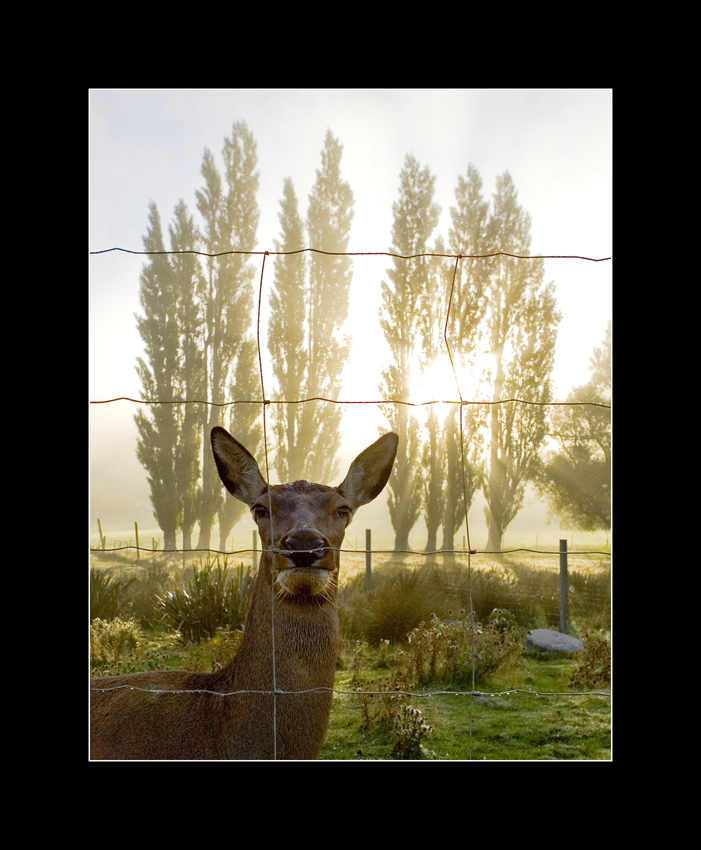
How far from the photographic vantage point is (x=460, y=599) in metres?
6.29

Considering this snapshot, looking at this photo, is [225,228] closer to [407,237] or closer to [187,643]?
[407,237]

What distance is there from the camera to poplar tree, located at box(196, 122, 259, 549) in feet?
27.1

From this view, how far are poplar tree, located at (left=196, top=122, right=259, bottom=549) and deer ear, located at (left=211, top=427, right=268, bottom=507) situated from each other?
17.6ft

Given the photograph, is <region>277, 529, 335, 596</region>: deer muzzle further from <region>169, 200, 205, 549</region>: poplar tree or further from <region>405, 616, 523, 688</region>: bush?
<region>169, 200, 205, 549</region>: poplar tree

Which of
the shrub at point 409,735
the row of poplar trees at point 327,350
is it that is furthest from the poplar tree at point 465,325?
the shrub at point 409,735

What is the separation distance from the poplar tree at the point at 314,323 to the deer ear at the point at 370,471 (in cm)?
437

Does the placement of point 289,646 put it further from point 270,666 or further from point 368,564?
point 368,564

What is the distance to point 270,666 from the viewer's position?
7.93ft

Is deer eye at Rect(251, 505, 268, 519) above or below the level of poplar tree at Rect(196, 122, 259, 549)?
below

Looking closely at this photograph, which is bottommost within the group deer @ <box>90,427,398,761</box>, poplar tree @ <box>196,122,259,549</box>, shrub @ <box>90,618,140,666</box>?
shrub @ <box>90,618,140,666</box>

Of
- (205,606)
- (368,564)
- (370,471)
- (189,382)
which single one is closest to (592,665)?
(368,564)

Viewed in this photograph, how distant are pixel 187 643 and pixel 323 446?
308 cm

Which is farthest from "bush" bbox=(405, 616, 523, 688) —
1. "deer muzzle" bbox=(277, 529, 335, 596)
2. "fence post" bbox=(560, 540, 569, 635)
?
"deer muzzle" bbox=(277, 529, 335, 596)

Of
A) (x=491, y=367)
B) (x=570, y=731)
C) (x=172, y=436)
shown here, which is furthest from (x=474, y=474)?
(x=172, y=436)
